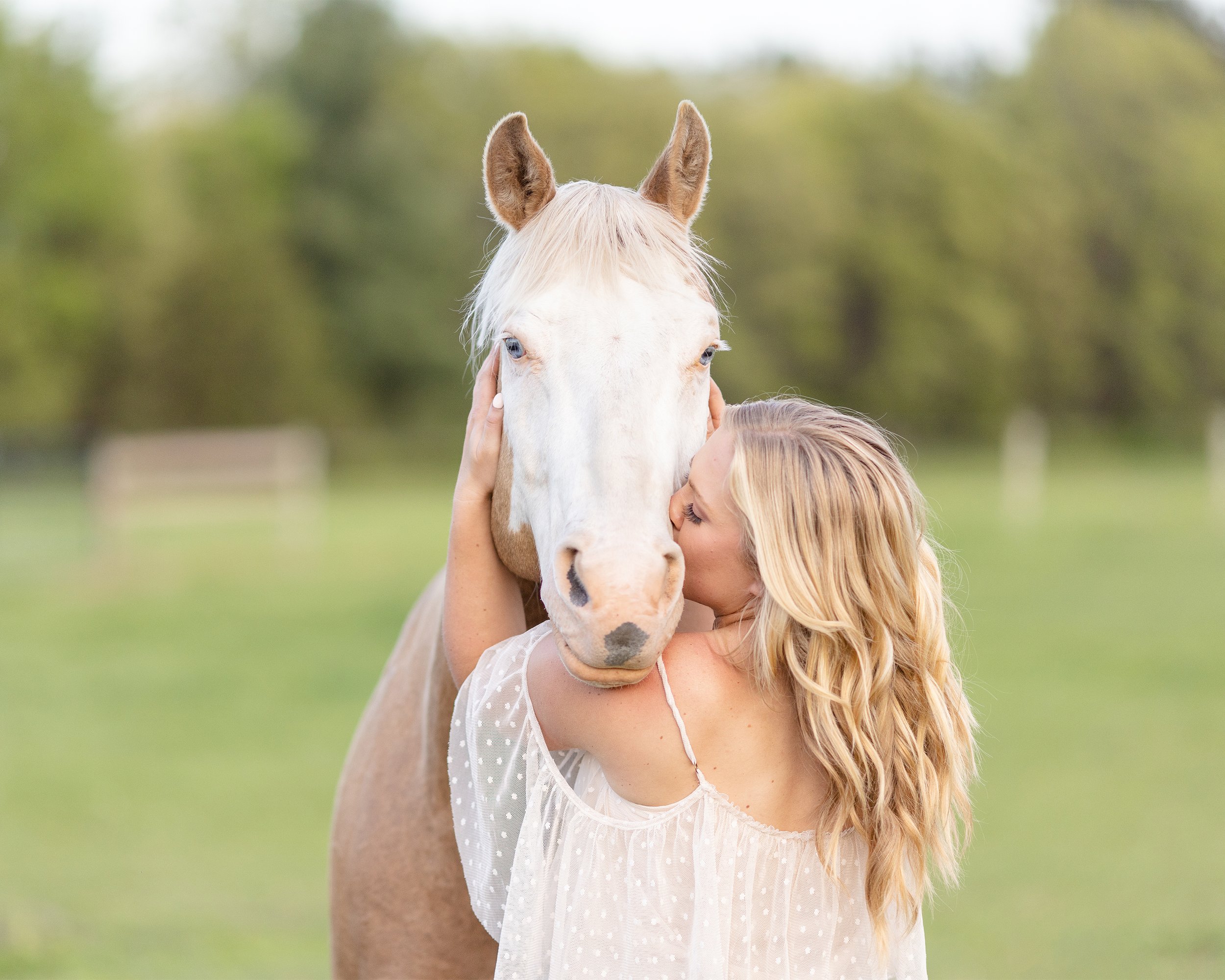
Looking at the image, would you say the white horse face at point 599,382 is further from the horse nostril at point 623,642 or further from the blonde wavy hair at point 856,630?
the blonde wavy hair at point 856,630

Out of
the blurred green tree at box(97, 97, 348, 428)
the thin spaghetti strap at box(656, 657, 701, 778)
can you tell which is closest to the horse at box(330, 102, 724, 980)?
the thin spaghetti strap at box(656, 657, 701, 778)

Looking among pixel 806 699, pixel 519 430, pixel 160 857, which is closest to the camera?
pixel 806 699

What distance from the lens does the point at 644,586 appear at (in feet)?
5.05

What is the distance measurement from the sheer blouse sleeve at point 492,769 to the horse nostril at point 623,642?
31 cm

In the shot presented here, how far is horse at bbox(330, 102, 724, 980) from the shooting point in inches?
63.0

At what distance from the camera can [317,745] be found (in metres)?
8.86

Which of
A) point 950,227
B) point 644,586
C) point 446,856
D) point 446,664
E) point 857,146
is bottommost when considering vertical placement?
point 446,856

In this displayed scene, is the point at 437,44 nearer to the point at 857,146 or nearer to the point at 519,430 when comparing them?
the point at 857,146

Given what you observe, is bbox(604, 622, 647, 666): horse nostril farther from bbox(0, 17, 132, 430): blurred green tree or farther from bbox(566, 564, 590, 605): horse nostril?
bbox(0, 17, 132, 430): blurred green tree

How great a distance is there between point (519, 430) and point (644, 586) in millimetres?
482

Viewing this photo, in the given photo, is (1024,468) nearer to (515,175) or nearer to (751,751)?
(515,175)

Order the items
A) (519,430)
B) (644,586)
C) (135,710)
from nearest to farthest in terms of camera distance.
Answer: (644,586)
(519,430)
(135,710)

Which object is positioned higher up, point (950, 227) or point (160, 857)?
point (950, 227)

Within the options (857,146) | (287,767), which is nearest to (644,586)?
(287,767)
